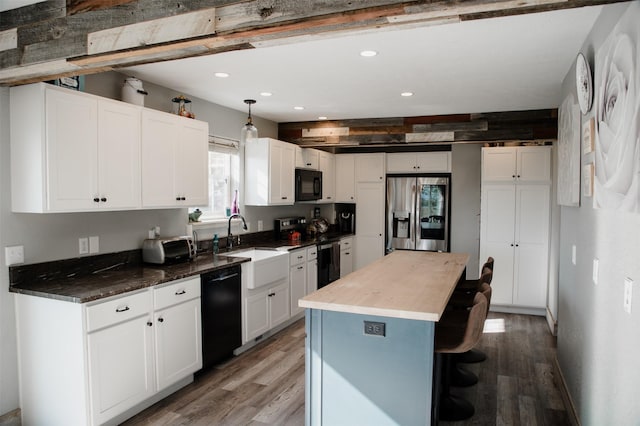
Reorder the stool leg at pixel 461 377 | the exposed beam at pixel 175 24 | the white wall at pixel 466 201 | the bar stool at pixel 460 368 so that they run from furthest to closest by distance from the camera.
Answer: the white wall at pixel 466 201, the stool leg at pixel 461 377, the bar stool at pixel 460 368, the exposed beam at pixel 175 24

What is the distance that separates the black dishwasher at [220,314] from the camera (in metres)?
3.49

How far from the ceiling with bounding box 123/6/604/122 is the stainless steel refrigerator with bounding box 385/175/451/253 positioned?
1574 millimetres

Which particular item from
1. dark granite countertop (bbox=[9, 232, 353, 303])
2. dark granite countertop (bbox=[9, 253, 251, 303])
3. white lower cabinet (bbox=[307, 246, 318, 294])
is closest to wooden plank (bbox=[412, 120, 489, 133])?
white lower cabinet (bbox=[307, 246, 318, 294])

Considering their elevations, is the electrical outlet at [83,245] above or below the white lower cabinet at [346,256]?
above

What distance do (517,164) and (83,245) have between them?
473cm

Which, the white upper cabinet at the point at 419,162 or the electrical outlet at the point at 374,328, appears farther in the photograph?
the white upper cabinet at the point at 419,162

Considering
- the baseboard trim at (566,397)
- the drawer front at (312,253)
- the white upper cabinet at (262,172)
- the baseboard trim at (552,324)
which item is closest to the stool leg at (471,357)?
the baseboard trim at (566,397)

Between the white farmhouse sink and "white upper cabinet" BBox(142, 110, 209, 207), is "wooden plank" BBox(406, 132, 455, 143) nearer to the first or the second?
the white farmhouse sink

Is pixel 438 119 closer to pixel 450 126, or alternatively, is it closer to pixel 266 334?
pixel 450 126

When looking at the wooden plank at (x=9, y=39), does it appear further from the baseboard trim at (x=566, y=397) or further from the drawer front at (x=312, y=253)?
the baseboard trim at (x=566, y=397)

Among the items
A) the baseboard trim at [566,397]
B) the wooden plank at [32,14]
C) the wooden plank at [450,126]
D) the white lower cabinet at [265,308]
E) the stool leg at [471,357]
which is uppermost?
the wooden plank at [32,14]

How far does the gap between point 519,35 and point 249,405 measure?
2996mm

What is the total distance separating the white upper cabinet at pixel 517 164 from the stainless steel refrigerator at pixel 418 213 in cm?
86

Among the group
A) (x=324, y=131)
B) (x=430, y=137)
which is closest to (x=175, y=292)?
(x=324, y=131)
